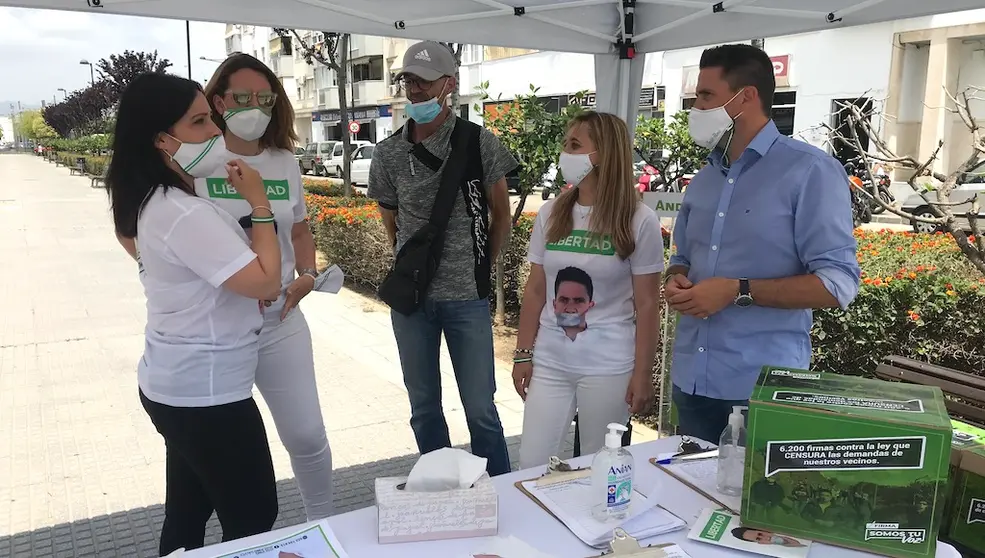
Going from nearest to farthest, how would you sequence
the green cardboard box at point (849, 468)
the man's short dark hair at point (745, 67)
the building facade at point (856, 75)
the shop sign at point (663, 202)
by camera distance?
the green cardboard box at point (849, 468) → the man's short dark hair at point (745, 67) → the shop sign at point (663, 202) → the building facade at point (856, 75)

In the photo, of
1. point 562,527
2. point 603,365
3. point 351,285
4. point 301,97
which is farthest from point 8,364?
point 301,97

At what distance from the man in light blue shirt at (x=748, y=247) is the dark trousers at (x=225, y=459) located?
47.7 inches

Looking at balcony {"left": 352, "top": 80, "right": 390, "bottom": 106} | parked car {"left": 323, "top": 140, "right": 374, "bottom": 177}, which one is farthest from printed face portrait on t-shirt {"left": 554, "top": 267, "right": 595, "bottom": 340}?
balcony {"left": 352, "top": 80, "right": 390, "bottom": 106}

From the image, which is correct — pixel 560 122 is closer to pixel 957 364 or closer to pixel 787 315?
pixel 957 364

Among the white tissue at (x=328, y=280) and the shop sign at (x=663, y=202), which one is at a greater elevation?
the shop sign at (x=663, y=202)

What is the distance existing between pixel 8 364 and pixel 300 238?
439 cm

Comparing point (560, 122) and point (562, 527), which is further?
point (560, 122)

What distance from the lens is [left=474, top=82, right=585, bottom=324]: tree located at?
5.75 metres

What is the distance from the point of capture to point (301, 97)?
45312 millimetres

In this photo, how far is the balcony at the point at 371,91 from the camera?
1449 inches

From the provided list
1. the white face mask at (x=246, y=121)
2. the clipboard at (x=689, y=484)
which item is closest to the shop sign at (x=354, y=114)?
the white face mask at (x=246, y=121)

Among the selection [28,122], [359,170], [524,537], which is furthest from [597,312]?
[28,122]

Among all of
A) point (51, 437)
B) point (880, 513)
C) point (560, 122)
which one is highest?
point (560, 122)

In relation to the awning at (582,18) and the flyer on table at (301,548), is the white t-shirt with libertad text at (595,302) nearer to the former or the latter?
the flyer on table at (301,548)
